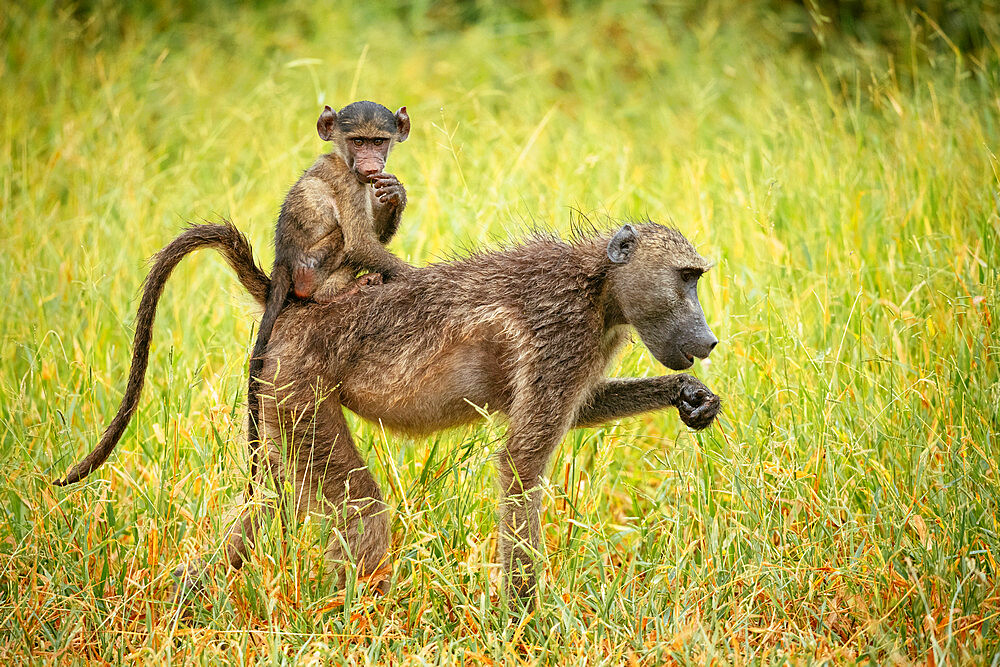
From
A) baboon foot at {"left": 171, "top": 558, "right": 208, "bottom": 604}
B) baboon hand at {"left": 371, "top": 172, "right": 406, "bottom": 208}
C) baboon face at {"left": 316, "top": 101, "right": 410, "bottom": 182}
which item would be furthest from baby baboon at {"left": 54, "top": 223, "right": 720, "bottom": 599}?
baboon face at {"left": 316, "top": 101, "right": 410, "bottom": 182}

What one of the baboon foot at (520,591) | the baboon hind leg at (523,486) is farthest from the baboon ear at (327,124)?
the baboon foot at (520,591)

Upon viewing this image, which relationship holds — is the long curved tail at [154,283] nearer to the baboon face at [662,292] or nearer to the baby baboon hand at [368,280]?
the baby baboon hand at [368,280]

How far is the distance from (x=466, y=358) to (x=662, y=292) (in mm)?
630

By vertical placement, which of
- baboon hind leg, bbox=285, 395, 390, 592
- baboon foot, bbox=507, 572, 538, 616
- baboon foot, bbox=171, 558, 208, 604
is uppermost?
baboon hind leg, bbox=285, 395, 390, 592

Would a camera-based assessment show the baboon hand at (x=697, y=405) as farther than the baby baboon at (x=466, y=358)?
Yes

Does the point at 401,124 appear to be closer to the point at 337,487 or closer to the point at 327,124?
the point at 327,124

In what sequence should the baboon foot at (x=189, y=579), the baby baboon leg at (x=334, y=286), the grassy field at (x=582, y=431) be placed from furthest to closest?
the baby baboon leg at (x=334, y=286) < the baboon foot at (x=189, y=579) < the grassy field at (x=582, y=431)

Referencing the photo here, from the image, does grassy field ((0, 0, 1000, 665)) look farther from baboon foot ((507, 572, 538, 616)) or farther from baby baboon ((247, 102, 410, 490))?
baby baboon ((247, 102, 410, 490))

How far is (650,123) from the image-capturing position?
7.05 m

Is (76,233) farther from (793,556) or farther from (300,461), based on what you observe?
(793,556)

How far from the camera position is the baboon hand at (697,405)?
3.16 m

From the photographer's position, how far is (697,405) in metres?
3.21

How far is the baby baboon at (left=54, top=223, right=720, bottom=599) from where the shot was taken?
10.0ft

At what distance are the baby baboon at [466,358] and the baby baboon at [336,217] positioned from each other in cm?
7
